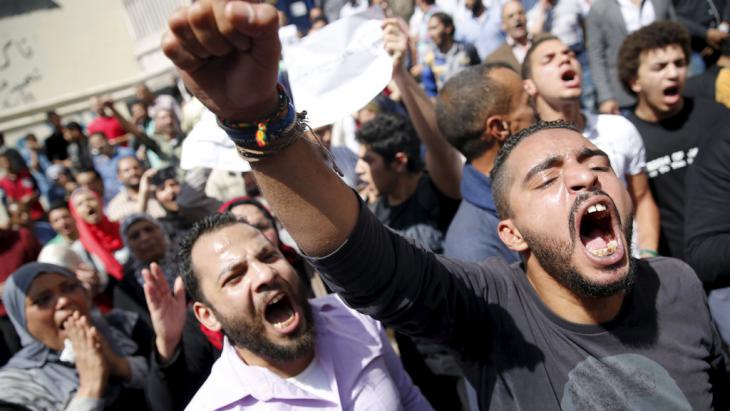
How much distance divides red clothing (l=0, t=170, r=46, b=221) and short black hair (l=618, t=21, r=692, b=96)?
6.96 meters

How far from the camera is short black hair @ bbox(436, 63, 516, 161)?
250 cm

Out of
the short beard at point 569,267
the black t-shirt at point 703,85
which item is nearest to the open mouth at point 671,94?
the black t-shirt at point 703,85

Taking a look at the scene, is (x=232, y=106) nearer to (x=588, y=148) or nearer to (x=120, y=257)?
(x=588, y=148)

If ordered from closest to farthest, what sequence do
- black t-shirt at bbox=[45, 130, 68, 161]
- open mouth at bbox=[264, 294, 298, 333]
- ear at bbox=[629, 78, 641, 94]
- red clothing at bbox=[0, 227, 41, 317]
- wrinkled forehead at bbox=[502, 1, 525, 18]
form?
open mouth at bbox=[264, 294, 298, 333] < ear at bbox=[629, 78, 641, 94] < red clothing at bbox=[0, 227, 41, 317] < wrinkled forehead at bbox=[502, 1, 525, 18] < black t-shirt at bbox=[45, 130, 68, 161]

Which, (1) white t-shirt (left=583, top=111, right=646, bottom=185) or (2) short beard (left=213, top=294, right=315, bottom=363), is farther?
(1) white t-shirt (left=583, top=111, right=646, bottom=185)

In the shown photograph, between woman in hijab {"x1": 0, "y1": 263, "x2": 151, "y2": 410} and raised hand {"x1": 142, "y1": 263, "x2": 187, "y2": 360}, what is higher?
raised hand {"x1": 142, "y1": 263, "x2": 187, "y2": 360}

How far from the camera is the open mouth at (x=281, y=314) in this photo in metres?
1.98

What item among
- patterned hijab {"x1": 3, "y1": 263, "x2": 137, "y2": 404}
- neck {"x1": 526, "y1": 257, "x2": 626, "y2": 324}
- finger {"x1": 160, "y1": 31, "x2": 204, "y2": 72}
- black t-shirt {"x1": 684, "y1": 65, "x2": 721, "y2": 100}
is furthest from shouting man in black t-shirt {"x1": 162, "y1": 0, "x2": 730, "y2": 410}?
black t-shirt {"x1": 684, "y1": 65, "x2": 721, "y2": 100}

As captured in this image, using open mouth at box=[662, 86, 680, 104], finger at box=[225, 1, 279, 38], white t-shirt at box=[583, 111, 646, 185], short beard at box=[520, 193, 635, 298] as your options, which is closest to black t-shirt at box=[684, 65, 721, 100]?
open mouth at box=[662, 86, 680, 104]

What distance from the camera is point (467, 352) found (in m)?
1.55

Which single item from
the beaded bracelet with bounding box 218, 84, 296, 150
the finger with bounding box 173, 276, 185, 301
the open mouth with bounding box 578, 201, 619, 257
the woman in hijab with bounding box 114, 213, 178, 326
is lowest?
the woman in hijab with bounding box 114, 213, 178, 326

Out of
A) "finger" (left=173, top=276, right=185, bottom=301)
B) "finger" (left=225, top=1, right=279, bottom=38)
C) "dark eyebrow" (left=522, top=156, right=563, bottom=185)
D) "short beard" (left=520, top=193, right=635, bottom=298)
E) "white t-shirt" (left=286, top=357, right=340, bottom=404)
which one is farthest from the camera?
"finger" (left=173, top=276, right=185, bottom=301)

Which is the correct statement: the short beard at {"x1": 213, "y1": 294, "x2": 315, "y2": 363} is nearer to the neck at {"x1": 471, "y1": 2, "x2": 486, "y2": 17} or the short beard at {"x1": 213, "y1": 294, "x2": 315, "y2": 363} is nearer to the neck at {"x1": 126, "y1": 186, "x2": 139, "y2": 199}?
the neck at {"x1": 126, "y1": 186, "x2": 139, "y2": 199}

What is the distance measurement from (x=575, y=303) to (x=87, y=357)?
1.97 metres
